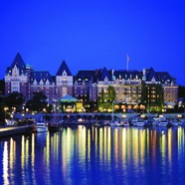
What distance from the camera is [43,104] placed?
107438mm

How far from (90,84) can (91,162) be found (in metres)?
85.7

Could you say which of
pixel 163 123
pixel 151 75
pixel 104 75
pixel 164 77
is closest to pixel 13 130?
pixel 163 123

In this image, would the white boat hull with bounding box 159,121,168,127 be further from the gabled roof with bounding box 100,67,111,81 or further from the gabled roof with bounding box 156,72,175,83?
the gabled roof with bounding box 156,72,175,83

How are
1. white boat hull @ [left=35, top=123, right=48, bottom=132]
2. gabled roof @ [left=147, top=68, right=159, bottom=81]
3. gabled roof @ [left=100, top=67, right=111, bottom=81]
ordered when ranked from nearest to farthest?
white boat hull @ [left=35, top=123, right=48, bottom=132] → gabled roof @ [left=100, top=67, right=111, bottom=81] → gabled roof @ [left=147, top=68, right=159, bottom=81]

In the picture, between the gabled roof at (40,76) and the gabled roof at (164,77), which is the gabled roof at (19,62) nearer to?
the gabled roof at (40,76)

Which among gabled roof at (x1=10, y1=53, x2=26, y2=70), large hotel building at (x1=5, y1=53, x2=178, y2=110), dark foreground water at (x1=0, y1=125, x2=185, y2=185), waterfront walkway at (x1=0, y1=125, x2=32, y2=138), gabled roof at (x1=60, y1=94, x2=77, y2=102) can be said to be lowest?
dark foreground water at (x1=0, y1=125, x2=185, y2=185)

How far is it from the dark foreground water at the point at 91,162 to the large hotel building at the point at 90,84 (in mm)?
67243

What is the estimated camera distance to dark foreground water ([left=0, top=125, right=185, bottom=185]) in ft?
104

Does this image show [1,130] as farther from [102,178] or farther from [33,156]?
[102,178]

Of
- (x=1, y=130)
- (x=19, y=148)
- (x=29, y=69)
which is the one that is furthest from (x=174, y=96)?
(x=19, y=148)

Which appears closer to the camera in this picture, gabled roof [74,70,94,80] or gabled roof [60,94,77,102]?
gabled roof [60,94,77,102]

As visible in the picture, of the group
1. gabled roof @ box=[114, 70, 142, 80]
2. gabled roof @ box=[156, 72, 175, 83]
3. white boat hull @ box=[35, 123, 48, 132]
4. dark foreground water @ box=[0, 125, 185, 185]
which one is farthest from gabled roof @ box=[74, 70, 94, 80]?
dark foreground water @ box=[0, 125, 185, 185]

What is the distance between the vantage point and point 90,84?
123250mm

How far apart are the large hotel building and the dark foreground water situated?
6724 centimetres
